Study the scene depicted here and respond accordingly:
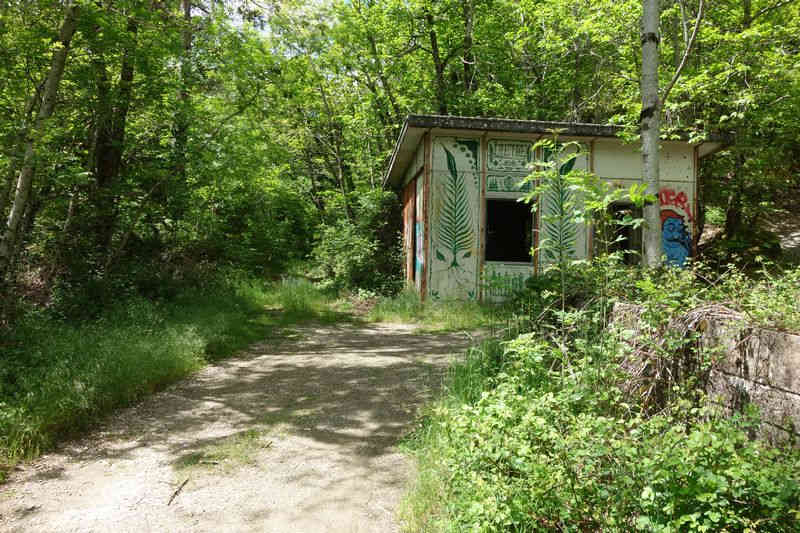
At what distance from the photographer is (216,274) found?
1128 cm

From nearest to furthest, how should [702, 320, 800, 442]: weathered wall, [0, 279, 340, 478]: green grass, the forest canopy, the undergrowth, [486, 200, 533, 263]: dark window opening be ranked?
1. the undergrowth
2. [702, 320, 800, 442]: weathered wall
3. [0, 279, 340, 478]: green grass
4. the forest canopy
5. [486, 200, 533, 263]: dark window opening

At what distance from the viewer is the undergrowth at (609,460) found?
6.73 ft

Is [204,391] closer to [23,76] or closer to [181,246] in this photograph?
[23,76]

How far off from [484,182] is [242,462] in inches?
331

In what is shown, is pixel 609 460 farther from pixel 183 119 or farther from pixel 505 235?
pixel 505 235

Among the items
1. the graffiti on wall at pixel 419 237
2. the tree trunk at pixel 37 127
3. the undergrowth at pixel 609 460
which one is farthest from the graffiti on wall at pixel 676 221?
the tree trunk at pixel 37 127

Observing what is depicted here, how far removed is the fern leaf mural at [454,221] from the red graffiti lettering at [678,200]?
453 centimetres

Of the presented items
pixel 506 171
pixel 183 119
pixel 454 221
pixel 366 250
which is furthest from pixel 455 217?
pixel 183 119

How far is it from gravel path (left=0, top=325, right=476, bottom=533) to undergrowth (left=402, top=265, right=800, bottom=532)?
22.7 inches

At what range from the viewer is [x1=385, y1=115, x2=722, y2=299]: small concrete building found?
10.7 m

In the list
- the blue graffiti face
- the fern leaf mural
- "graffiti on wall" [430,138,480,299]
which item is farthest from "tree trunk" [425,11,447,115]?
the blue graffiti face

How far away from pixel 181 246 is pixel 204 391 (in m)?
6.10

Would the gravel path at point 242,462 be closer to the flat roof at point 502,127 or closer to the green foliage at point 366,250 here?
the flat roof at point 502,127

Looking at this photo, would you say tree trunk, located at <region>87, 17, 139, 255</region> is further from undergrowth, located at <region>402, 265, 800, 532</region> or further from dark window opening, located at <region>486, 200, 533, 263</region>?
dark window opening, located at <region>486, 200, 533, 263</region>
